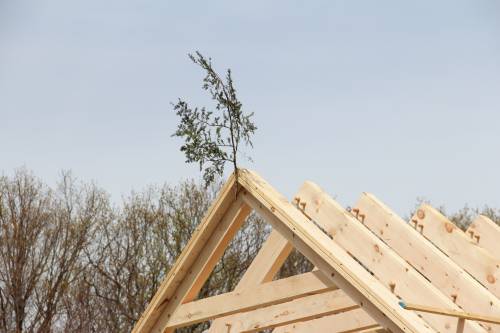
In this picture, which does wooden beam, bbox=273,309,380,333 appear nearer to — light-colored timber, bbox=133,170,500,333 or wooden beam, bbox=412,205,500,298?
light-colored timber, bbox=133,170,500,333

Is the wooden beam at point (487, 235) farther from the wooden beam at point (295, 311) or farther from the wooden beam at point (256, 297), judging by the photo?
the wooden beam at point (256, 297)

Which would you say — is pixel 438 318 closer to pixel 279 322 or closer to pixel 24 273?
pixel 279 322

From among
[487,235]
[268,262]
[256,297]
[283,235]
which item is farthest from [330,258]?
[487,235]

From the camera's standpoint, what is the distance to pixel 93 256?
658 inches

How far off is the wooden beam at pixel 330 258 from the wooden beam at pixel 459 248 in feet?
4.57

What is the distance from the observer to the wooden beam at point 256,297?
5.46 meters

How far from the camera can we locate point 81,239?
16625 mm

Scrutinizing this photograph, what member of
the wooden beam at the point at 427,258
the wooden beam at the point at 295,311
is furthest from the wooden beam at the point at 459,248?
the wooden beam at the point at 295,311

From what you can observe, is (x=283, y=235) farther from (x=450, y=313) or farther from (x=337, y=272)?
(x=450, y=313)

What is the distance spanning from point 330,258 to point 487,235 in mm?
2253

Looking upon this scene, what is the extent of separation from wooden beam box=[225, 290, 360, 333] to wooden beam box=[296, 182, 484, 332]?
313 millimetres

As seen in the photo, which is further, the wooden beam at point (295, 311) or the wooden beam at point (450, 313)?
the wooden beam at point (295, 311)

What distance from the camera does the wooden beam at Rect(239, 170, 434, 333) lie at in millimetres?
4762

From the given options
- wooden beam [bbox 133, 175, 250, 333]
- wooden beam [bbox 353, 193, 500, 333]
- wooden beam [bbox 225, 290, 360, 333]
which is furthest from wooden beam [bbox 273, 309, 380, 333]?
wooden beam [bbox 133, 175, 250, 333]
